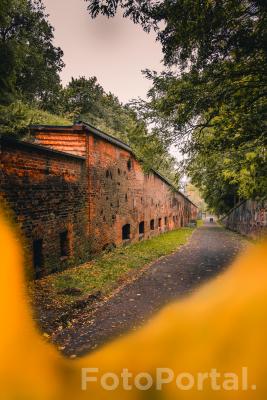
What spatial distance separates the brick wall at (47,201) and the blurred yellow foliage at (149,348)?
65 cm

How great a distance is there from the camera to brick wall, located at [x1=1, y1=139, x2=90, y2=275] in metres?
6.24

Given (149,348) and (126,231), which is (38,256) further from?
(126,231)

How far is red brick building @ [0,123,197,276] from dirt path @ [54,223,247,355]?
7.55 ft

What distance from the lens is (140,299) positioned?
6.41 m

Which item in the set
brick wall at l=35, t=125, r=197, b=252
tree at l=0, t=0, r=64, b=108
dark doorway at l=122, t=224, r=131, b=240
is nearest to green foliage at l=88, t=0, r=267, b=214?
brick wall at l=35, t=125, r=197, b=252

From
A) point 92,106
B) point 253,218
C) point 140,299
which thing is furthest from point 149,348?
point 92,106

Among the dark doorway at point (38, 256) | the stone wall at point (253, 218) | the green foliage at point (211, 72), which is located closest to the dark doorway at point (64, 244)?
the dark doorway at point (38, 256)

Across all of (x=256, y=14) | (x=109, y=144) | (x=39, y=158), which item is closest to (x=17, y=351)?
(x=39, y=158)

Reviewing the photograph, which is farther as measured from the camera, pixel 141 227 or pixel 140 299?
pixel 141 227

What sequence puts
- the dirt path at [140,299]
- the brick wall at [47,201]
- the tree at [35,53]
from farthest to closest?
the tree at [35,53], the brick wall at [47,201], the dirt path at [140,299]

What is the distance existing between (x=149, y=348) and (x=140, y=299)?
6.89 ft

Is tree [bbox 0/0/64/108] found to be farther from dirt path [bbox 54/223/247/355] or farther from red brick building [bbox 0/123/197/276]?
dirt path [bbox 54/223/247/355]

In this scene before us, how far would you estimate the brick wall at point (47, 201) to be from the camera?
246 inches

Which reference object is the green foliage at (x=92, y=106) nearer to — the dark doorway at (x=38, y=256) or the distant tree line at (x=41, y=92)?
the distant tree line at (x=41, y=92)
